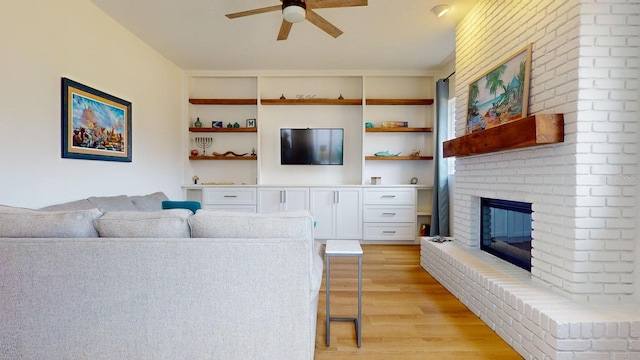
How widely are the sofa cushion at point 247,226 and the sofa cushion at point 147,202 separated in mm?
1851

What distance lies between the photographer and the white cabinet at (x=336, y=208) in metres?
4.53

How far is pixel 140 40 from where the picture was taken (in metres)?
3.58

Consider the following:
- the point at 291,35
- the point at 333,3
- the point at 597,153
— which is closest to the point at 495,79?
the point at 597,153

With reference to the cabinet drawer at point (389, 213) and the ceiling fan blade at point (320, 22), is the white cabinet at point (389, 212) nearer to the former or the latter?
the cabinet drawer at point (389, 213)

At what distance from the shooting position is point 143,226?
5.04 ft

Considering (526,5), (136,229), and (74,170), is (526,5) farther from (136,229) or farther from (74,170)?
(74,170)

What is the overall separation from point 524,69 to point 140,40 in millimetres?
3960

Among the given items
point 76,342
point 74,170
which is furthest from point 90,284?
point 74,170

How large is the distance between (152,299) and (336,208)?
3260 millimetres

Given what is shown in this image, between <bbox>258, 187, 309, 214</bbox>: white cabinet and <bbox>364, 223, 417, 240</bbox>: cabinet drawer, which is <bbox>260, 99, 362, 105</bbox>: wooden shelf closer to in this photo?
Answer: <bbox>258, 187, 309, 214</bbox>: white cabinet

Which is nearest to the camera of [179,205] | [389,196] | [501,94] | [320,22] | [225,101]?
[501,94]

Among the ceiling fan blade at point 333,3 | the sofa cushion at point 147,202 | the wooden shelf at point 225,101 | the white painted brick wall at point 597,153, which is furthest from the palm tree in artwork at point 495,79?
the sofa cushion at point 147,202

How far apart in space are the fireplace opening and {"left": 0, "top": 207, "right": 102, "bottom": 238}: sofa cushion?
9.51ft

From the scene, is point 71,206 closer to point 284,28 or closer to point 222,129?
point 284,28
